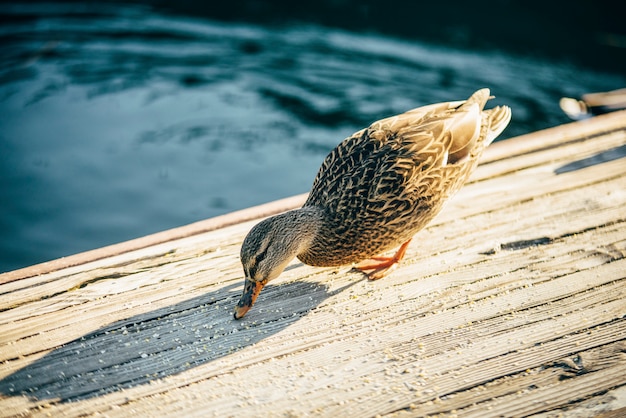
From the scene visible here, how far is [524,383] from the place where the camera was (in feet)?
7.70

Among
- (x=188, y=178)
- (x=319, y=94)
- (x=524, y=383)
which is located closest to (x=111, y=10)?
(x=319, y=94)

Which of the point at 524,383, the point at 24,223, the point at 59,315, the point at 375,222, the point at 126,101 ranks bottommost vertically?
the point at 24,223

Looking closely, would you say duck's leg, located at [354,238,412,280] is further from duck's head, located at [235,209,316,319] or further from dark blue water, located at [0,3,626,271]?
dark blue water, located at [0,3,626,271]

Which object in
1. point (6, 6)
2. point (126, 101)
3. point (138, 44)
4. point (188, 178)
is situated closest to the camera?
point (188, 178)

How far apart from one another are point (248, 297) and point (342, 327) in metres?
0.44

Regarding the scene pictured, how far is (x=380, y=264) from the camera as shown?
3088 mm

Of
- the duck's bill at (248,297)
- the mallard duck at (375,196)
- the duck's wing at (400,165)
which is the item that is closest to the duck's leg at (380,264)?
the mallard duck at (375,196)

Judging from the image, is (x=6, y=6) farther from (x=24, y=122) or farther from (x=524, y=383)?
(x=524, y=383)

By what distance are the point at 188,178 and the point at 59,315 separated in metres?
3.26

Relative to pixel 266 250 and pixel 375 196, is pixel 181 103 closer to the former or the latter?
pixel 375 196

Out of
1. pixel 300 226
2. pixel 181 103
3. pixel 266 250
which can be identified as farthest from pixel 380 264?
pixel 181 103

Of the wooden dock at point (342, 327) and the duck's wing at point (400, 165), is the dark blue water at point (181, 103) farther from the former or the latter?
the duck's wing at point (400, 165)

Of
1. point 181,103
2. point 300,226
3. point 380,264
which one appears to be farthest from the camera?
point 181,103

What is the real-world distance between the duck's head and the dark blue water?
2779 millimetres
